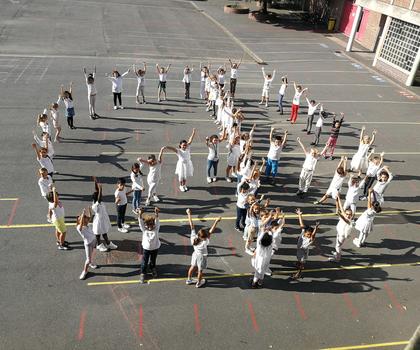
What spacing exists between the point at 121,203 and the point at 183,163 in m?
2.86

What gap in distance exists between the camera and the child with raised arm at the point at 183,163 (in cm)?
1220

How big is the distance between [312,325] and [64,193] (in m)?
8.53

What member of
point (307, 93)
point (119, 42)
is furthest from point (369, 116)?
point (119, 42)

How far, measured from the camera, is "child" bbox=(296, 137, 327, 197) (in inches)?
487

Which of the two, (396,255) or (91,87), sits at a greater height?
(91,87)

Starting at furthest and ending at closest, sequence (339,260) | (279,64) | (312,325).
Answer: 1. (279,64)
2. (339,260)
3. (312,325)

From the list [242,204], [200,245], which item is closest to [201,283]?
[200,245]

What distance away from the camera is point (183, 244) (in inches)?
421

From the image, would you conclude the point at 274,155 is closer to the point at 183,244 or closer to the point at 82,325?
the point at 183,244

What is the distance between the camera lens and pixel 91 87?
655 inches

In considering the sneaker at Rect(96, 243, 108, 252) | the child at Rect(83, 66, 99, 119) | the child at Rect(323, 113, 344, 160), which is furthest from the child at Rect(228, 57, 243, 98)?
the sneaker at Rect(96, 243, 108, 252)

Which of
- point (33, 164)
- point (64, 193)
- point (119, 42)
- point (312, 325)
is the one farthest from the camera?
point (119, 42)

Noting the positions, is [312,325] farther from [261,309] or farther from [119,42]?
[119,42]

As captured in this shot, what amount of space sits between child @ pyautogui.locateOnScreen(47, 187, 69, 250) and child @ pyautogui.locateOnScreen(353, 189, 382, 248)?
26.2 ft
